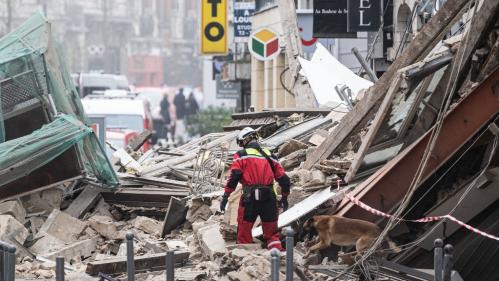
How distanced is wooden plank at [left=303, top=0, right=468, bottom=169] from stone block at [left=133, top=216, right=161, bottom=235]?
2.62m

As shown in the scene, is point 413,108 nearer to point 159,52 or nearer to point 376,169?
point 376,169

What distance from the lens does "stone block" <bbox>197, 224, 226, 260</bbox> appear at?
13.9 m

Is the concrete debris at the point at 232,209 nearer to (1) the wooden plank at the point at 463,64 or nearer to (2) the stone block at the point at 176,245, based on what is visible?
(2) the stone block at the point at 176,245

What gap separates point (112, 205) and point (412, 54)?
5489 mm

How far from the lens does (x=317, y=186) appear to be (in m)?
15.0

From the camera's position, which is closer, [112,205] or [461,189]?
[461,189]

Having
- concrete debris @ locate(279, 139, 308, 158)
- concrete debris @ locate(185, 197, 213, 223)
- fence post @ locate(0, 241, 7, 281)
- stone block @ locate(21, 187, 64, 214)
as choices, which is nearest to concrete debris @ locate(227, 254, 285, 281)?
fence post @ locate(0, 241, 7, 281)

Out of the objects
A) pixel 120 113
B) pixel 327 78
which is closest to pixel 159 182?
pixel 327 78

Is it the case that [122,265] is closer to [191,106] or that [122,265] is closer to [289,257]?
[289,257]

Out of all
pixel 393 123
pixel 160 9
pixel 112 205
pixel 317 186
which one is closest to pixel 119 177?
pixel 112 205

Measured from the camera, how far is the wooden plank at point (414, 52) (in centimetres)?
1393

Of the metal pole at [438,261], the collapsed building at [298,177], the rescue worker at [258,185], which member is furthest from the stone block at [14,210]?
the metal pole at [438,261]

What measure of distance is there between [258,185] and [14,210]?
396cm

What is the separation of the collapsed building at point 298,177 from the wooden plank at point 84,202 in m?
0.02
